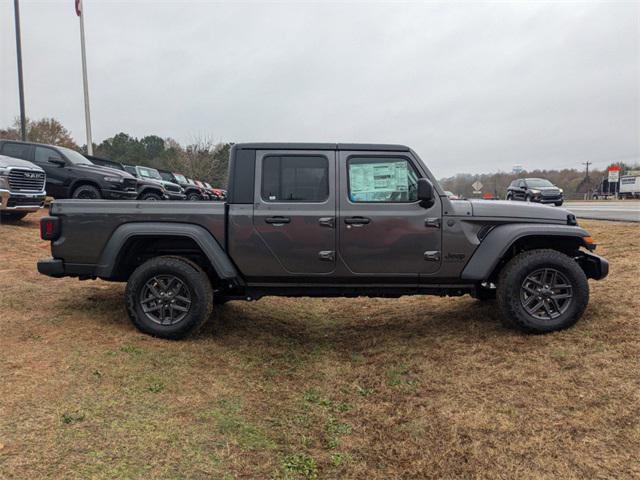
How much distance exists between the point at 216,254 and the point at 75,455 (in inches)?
85.0

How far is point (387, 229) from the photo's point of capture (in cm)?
445

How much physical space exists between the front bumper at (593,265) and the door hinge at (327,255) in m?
Answer: 2.50

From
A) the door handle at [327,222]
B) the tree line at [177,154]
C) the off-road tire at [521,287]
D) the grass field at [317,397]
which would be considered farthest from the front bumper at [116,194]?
the tree line at [177,154]

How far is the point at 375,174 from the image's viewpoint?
182 inches

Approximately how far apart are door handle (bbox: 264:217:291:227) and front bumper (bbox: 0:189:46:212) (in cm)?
797

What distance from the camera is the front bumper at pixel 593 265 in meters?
4.57

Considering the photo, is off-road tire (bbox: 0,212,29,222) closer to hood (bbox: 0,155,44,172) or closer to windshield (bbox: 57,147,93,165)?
hood (bbox: 0,155,44,172)

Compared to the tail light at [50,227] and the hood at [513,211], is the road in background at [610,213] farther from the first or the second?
the tail light at [50,227]

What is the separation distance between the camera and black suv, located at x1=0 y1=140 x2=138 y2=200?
11242 mm

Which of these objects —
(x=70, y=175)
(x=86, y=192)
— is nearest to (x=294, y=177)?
(x=86, y=192)

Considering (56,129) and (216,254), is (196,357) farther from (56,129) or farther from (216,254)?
(56,129)

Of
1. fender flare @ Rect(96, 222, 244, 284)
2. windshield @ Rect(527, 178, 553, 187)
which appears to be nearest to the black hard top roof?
fender flare @ Rect(96, 222, 244, 284)

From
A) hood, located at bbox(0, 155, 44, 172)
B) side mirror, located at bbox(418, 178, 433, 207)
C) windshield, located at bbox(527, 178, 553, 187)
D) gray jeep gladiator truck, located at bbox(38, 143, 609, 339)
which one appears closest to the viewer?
side mirror, located at bbox(418, 178, 433, 207)

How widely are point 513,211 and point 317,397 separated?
8.46ft
